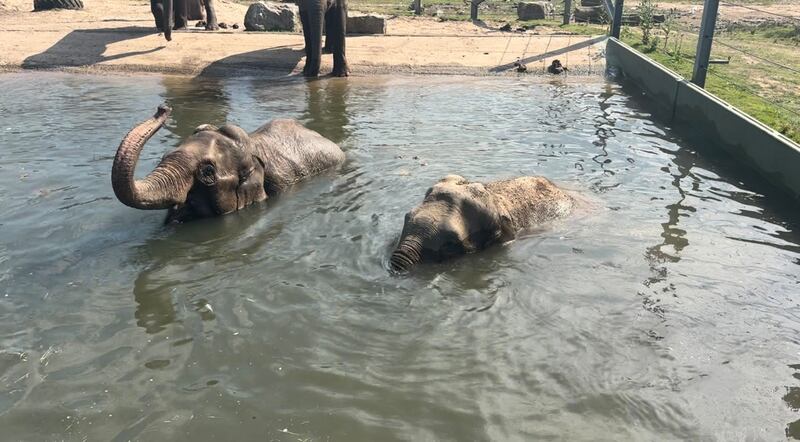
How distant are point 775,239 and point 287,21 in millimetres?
19283

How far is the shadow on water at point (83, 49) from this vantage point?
20.0 meters

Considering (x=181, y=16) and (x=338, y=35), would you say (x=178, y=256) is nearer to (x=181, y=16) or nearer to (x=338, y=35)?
(x=338, y=35)

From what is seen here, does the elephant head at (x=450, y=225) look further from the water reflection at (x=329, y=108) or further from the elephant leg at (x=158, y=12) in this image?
the elephant leg at (x=158, y=12)

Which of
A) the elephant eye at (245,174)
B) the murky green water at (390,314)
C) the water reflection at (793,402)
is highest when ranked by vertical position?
the elephant eye at (245,174)

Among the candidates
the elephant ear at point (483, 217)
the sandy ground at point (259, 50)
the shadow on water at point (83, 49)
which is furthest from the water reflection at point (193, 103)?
the elephant ear at point (483, 217)

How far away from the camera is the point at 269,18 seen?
24.0 m

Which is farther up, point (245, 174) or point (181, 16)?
point (181, 16)

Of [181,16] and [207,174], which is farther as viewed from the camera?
[181,16]

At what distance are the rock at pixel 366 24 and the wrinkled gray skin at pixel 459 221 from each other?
52.3 feet

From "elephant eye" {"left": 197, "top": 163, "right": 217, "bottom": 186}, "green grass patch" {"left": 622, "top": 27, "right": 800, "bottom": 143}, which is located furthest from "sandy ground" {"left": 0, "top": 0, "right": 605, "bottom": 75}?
"elephant eye" {"left": 197, "top": 163, "right": 217, "bottom": 186}

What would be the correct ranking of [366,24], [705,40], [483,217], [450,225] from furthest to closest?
1. [366,24]
2. [705,40]
3. [483,217]
4. [450,225]

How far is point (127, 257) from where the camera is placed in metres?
7.35

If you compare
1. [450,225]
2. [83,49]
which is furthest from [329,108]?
[83,49]

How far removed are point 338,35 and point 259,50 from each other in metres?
3.12
